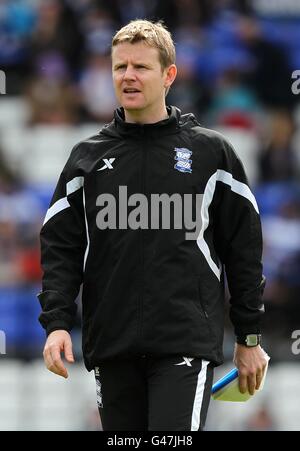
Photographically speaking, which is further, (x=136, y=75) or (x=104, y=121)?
(x=104, y=121)

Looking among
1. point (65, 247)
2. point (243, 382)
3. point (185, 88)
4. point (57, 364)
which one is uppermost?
point (185, 88)

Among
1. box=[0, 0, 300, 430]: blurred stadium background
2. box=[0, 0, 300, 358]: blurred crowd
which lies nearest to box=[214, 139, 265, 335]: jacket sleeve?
box=[0, 0, 300, 430]: blurred stadium background

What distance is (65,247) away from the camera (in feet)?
14.8

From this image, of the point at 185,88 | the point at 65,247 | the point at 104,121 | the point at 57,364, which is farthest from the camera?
the point at 185,88

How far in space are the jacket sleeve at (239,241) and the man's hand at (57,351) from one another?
662 mm

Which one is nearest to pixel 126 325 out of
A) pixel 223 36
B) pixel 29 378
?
pixel 29 378

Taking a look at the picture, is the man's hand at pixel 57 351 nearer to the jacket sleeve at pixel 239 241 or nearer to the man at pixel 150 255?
the man at pixel 150 255

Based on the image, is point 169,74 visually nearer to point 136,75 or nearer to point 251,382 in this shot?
point 136,75

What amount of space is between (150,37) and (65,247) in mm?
875

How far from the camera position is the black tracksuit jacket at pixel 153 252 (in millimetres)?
4297

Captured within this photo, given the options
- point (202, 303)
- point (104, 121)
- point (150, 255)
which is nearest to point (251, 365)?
point (202, 303)

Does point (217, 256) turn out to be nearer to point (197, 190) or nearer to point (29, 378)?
point (197, 190)

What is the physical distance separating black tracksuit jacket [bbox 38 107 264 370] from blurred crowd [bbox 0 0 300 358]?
5.55 metres

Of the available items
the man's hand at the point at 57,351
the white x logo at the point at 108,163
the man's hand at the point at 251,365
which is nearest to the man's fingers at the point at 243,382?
the man's hand at the point at 251,365
